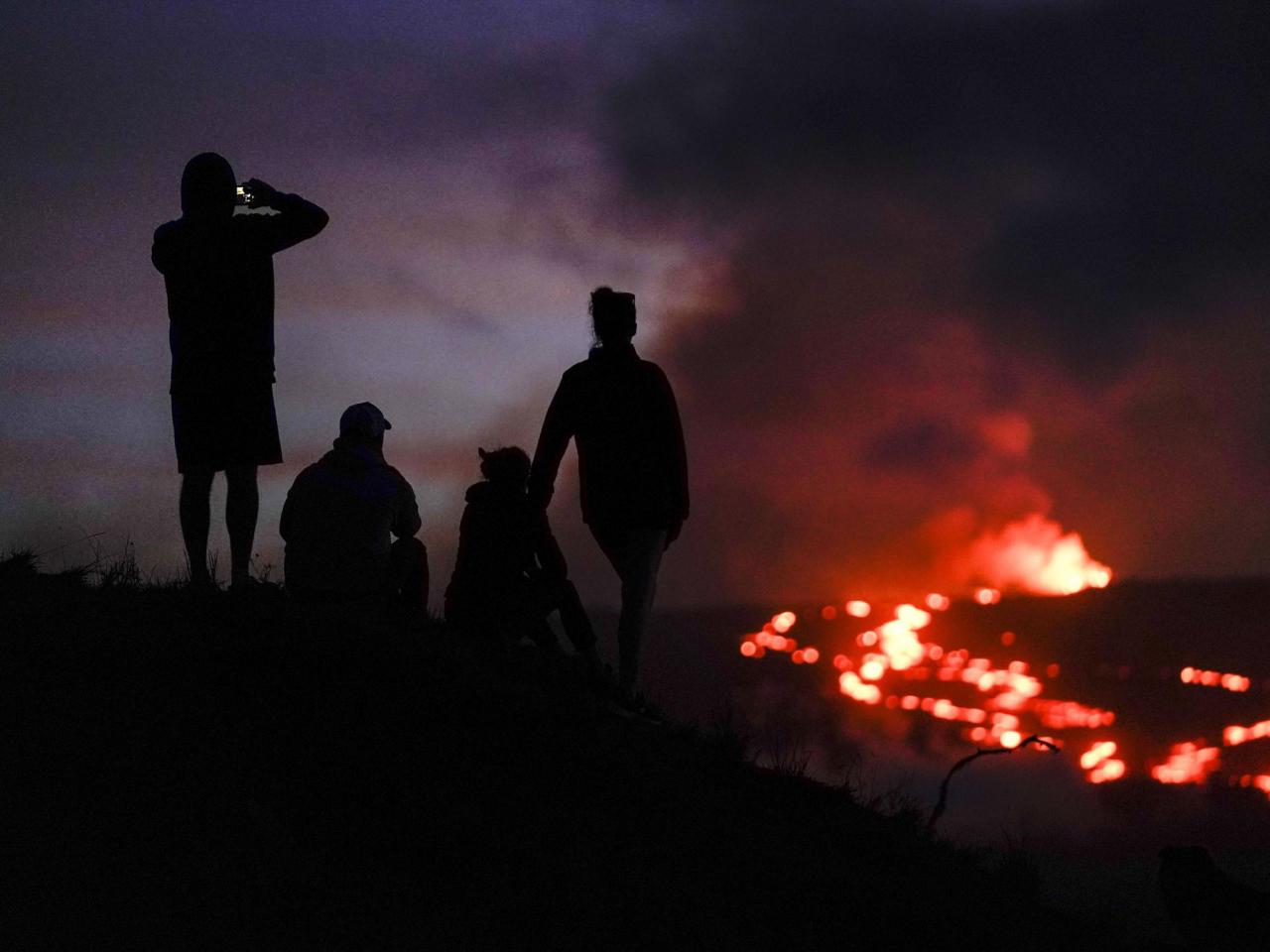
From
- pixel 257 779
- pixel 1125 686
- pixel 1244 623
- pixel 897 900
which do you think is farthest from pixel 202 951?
pixel 1244 623

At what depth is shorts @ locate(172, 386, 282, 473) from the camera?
25.6ft

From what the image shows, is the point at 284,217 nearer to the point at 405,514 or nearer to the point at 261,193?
the point at 261,193

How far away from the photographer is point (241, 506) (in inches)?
316

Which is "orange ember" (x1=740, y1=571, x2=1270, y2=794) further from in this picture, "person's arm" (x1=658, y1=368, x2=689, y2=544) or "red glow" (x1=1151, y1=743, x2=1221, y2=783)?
"person's arm" (x1=658, y1=368, x2=689, y2=544)

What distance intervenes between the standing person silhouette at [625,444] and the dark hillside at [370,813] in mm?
918

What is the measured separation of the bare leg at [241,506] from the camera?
26.2ft

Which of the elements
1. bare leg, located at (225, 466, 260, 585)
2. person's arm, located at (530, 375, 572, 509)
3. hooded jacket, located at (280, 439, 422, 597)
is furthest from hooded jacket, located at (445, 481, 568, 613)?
bare leg, located at (225, 466, 260, 585)

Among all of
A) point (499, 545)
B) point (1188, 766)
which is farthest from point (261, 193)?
point (1188, 766)

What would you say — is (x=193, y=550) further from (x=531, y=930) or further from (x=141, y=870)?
(x=531, y=930)

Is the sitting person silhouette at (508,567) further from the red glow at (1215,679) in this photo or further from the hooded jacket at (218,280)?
the red glow at (1215,679)

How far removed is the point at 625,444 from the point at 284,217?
2.33m

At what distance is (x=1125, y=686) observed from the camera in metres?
137

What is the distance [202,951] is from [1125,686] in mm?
142469

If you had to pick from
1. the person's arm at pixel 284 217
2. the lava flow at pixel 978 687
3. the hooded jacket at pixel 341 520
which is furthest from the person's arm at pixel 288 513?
the lava flow at pixel 978 687
